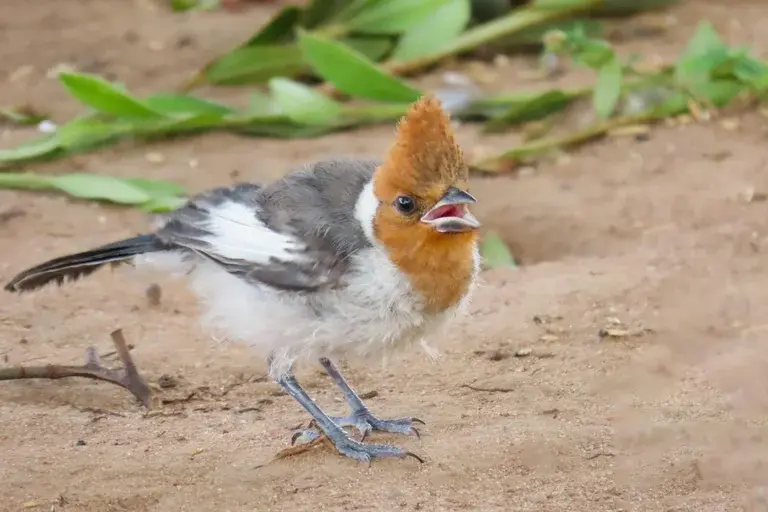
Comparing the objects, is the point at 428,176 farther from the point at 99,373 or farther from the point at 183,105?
the point at 183,105

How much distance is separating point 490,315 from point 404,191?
113 centimetres

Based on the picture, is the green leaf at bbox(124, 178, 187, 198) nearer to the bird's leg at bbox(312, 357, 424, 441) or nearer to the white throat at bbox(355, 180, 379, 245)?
the bird's leg at bbox(312, 357, 424, 441)

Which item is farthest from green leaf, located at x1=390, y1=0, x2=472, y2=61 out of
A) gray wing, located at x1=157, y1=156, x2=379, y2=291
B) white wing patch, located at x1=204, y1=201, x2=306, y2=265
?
white wing patch, located at x1=204, y1=201, x2=306, y2=265

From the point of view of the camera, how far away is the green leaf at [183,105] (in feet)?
18.6

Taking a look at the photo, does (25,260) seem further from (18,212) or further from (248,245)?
(248,245)

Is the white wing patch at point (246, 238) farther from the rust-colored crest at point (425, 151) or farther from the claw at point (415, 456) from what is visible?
the claw at point (415, 456)

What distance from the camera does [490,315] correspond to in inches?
163

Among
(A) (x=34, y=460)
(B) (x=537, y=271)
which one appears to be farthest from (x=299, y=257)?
(B) (x=537, y=271)

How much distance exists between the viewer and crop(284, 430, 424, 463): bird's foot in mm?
3225

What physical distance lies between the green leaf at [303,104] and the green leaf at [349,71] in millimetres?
199

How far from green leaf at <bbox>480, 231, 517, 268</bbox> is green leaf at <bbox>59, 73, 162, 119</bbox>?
186 centimetres

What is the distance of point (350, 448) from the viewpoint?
128 inches

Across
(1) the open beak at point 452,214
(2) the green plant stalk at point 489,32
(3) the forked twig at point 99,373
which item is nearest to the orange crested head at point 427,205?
(1) the open beak at point 452,214

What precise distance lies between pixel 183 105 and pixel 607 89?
216cm
